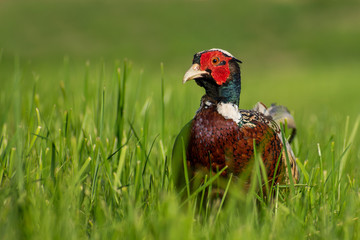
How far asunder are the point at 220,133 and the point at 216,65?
1.05 feet

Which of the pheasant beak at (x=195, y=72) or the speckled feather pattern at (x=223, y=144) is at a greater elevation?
the pheasant beak at (x=195, y=72)

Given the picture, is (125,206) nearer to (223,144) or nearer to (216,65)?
(223,144)

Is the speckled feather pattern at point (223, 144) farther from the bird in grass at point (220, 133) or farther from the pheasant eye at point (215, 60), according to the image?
the pheasant eye at point (215, 60)

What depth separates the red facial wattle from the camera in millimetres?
2172

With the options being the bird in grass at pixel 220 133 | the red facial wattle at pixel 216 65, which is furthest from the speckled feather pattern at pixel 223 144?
the red facial wattle at pixel 216 65

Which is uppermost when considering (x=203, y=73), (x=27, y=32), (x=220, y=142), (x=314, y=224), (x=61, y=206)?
(x=27, y=32)

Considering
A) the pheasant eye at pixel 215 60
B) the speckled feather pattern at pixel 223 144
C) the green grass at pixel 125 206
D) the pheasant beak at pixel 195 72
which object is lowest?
the green grass at pixel 125 206

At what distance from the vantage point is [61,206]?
1590mm

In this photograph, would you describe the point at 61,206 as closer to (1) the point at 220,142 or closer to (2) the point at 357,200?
(1) the point at 220,142

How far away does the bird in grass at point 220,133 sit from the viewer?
2152mm

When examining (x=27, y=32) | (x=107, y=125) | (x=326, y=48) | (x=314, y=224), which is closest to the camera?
(x=314, y=224)

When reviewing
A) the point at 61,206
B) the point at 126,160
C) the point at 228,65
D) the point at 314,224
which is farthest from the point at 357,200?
the point at 61,206

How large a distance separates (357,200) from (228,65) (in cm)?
85

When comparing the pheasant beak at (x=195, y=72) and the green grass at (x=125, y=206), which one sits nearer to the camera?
the green grass at (x=125, y=206)
